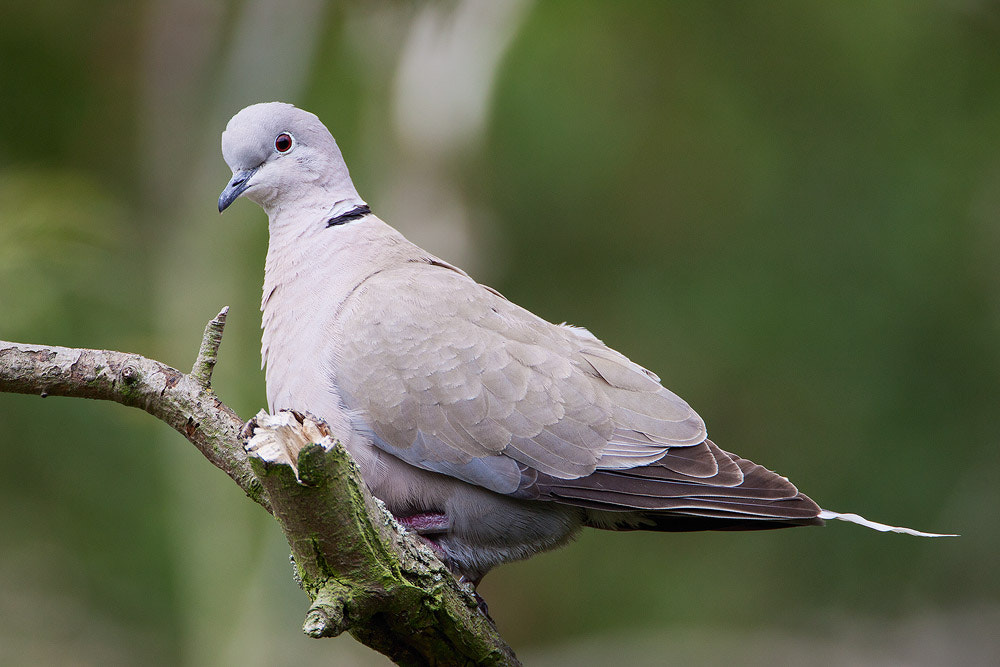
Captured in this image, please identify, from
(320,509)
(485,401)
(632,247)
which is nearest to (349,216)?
(485,401)

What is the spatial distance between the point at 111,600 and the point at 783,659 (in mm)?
3731

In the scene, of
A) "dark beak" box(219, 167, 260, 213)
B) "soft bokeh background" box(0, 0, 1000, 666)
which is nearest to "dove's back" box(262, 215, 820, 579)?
"dark beak" box(219, 167, 260, 213)

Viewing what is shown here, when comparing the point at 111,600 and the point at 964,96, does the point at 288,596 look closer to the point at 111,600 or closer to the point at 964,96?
the point at 111,600

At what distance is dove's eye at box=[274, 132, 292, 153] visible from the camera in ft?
11.0

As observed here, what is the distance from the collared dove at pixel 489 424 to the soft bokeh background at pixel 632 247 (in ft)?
7.50

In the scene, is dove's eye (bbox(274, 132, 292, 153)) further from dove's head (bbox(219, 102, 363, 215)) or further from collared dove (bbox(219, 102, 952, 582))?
collared dove (bbox(219, 102, 952, 582))

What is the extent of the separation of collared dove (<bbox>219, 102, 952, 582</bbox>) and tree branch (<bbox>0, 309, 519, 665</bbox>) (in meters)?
0.36

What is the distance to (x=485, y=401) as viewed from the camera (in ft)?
9.10

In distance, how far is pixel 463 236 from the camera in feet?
17.3

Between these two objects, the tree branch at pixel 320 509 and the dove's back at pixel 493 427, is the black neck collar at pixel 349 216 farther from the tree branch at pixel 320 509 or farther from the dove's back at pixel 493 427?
the tree branch at pixel 320 509

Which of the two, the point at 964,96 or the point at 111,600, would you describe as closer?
the point at 111,600

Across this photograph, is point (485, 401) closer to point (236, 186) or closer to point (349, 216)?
Result: point (349, 216)

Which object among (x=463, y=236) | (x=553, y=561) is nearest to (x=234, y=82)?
(x=463, y=236)

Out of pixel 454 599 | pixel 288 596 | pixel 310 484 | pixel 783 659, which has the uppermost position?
pixel 310 484
